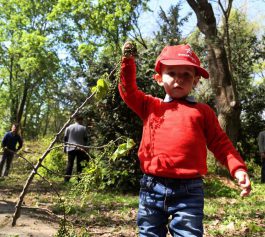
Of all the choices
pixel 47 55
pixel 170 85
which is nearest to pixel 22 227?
pixel 170 85

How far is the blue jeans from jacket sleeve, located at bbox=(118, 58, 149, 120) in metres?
0.57

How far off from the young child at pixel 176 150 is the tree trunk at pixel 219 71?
876cm

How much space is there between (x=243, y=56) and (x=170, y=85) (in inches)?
621

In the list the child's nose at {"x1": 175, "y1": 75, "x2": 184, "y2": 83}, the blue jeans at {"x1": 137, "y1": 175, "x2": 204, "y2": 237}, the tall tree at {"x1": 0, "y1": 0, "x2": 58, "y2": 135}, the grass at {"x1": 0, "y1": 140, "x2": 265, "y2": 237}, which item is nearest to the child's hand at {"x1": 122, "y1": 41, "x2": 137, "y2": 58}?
the child's nose at {"x1": 175, "y1": 75, "x2": 184, "y2": 83}

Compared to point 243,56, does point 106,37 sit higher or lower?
higher

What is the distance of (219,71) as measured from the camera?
37.2 feet

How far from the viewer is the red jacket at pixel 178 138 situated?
99.0 inches

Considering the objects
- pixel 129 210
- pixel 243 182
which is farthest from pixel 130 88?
pixel 129 210

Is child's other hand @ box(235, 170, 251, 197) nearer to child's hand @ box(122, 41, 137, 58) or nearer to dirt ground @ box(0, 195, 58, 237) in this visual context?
child's hand @ box(122, 41, 137, 58)

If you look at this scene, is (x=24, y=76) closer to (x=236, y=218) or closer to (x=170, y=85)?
(x=236, y=218)

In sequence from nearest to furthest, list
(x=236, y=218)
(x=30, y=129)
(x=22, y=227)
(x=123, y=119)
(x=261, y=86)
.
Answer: (x=22, y=227), (x=236, y=218), (x=123, y=119), (x=261, y=86), (x=30, y=129)

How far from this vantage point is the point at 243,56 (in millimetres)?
17438

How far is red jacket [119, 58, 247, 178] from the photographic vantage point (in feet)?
8.25

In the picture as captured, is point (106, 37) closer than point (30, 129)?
Yes
